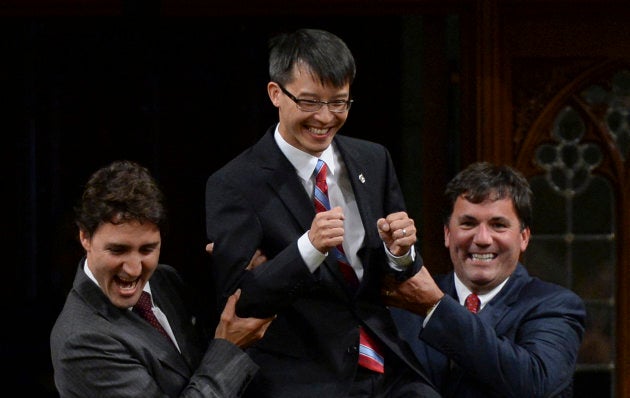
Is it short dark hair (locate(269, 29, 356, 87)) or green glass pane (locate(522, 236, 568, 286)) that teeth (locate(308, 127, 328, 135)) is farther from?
green glass pane (locate(522, 236, 568, 286))

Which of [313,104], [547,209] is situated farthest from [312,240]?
[547,209]

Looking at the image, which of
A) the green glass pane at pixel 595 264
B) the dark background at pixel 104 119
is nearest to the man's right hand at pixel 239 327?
the green glass pane at pixel 595 264

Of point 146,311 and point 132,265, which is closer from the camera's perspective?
point 132,265

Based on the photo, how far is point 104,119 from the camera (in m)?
5.49

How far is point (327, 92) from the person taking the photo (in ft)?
10.3

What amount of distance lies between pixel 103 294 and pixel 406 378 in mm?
785

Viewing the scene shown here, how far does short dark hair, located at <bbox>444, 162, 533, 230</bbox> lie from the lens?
355cm

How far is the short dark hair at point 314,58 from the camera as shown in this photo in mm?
3143

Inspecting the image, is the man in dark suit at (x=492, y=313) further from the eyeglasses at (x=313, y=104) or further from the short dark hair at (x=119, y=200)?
the short dark hair at (x=119, y=200)

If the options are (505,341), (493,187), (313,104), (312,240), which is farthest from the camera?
(493,187)

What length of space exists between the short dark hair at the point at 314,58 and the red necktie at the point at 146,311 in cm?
65

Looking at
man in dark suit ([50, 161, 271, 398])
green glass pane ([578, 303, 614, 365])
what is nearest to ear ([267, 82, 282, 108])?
man in dark suit ([50, 161, 271, 398])

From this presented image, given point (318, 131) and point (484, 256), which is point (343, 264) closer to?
point (318, 131)

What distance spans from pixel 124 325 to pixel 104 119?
2.39m
